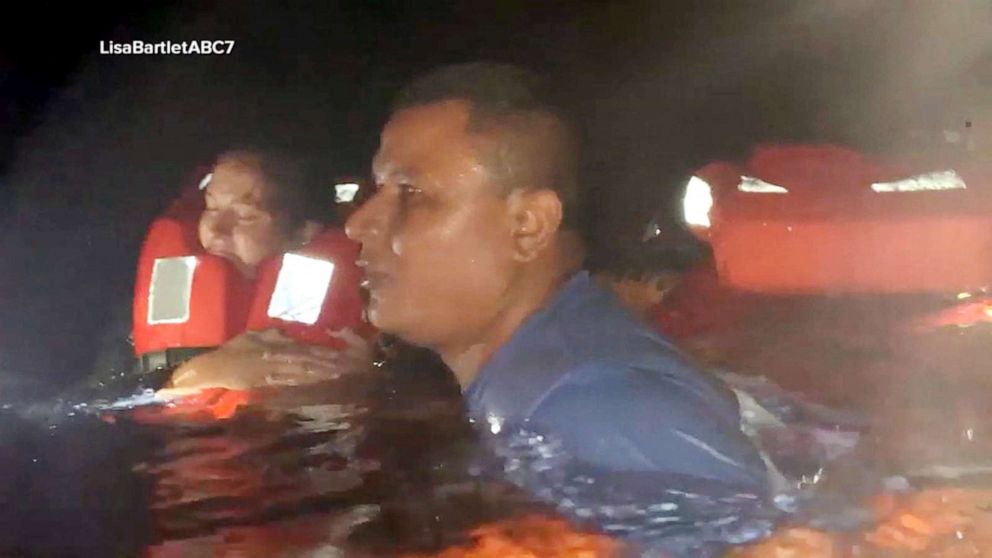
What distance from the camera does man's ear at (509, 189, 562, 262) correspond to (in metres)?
0.97

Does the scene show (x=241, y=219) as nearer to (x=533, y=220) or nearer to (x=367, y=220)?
(x=367, y=220)

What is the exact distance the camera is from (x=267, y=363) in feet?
3.24

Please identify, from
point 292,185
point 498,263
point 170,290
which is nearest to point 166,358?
point 170,290

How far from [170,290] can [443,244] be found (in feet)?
0.82

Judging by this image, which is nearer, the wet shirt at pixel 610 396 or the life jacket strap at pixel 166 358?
the wet shirt at pixel 610 396

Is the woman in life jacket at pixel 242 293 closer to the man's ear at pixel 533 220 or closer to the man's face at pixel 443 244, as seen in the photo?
the man's face at pixel 443 244

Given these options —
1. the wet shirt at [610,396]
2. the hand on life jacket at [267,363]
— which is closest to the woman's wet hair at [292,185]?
the hand on life jacket at [267,363]

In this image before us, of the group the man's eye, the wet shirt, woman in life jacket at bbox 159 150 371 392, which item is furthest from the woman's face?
the wet shirt

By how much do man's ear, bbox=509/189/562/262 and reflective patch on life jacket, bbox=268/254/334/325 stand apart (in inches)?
6.7

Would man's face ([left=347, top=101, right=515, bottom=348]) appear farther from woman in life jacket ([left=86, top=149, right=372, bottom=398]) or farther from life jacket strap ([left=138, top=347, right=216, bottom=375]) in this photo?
life jacket strap ([left=138, top=347, right=216, bottom=375])

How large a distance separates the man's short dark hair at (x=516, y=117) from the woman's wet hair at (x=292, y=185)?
0.32 feet

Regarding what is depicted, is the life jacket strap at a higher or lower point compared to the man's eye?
lower

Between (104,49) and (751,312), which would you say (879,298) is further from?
(104,49)

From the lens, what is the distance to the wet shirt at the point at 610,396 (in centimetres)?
89
